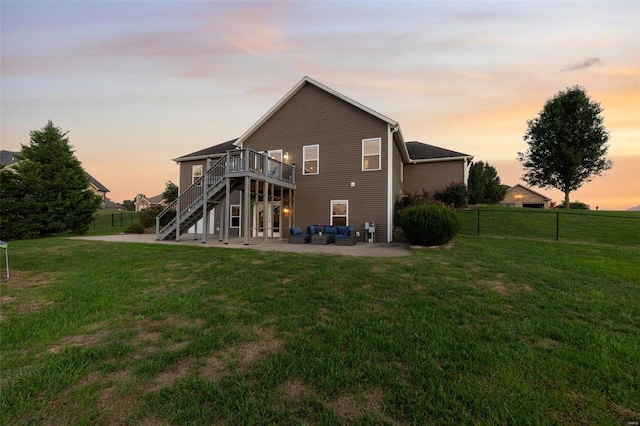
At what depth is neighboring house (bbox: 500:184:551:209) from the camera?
43.7 m

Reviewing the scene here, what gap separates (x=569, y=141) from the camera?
2575 cm

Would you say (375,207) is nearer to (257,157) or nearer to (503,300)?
(257,157)

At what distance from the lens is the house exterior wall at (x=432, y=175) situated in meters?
17.6

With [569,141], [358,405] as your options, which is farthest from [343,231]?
[569,141]

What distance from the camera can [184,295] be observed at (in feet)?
16.1

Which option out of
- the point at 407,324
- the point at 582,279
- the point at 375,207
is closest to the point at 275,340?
the point at 407,324

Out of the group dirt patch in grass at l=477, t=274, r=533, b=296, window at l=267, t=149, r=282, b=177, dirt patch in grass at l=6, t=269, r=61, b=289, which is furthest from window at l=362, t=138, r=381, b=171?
dirt patch in grass at l=6, t=269, r=61, b=289

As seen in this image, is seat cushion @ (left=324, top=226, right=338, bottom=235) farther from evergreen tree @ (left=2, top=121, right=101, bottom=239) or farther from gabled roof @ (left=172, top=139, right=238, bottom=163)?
evergreen tree @ (left=2, top=121, right=101, bottom=239)

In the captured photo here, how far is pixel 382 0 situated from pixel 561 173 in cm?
2727

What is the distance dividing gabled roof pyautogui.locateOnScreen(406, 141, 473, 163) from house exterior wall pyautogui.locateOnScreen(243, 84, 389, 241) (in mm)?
5961

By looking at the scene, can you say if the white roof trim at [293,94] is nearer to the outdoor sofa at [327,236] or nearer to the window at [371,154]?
the window at [371,154]

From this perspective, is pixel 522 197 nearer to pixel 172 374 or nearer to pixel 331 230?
pixel 331 230

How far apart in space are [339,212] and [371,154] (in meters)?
3.57

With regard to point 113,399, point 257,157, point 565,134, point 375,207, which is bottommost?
point 113,399
